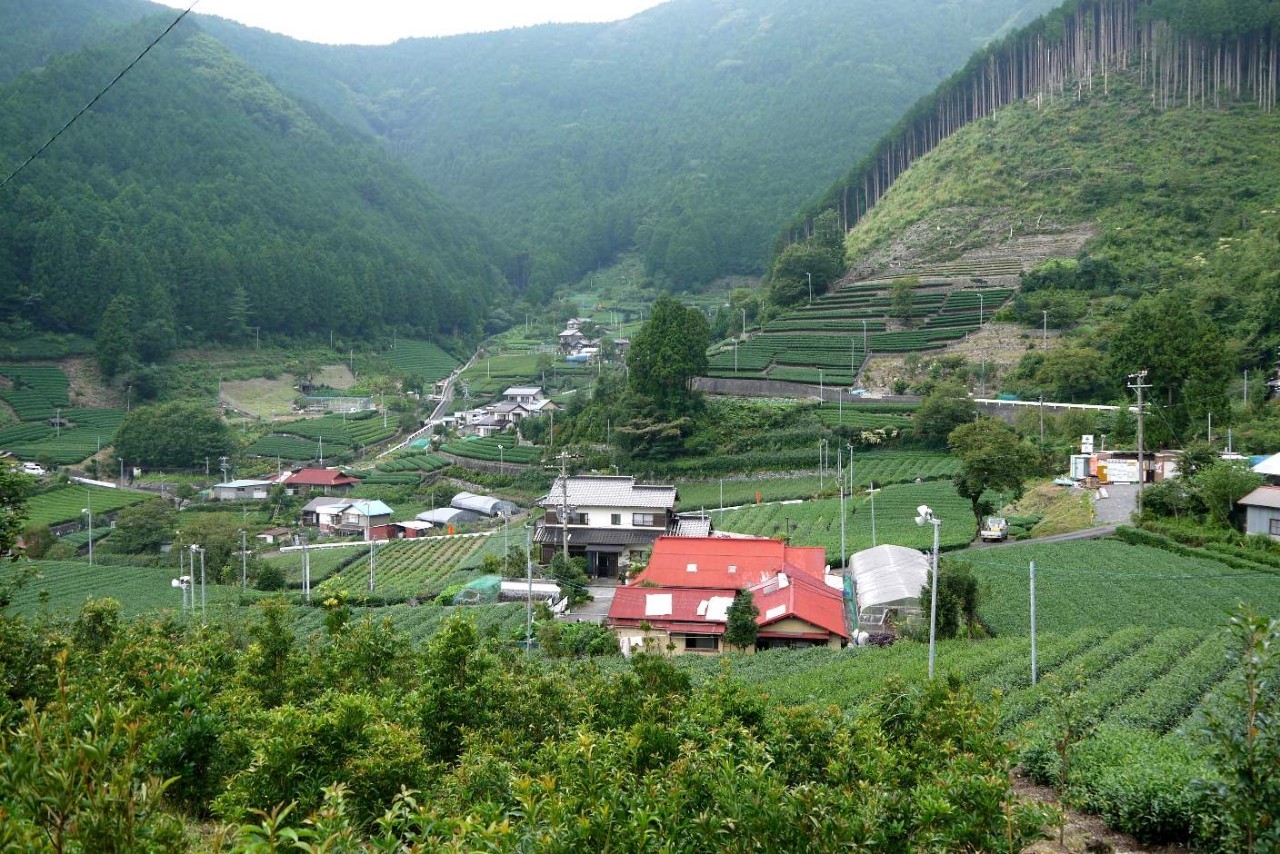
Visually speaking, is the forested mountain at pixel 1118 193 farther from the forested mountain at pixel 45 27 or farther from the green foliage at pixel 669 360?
the forested mountain at pixel 45 27

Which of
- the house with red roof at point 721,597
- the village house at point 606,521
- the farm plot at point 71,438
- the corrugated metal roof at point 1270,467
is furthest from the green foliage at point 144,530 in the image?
the corrugated metal roof at point 1270,467

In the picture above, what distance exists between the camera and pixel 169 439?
4466 cm

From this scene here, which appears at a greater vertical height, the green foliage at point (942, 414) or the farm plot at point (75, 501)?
the green foliage at point (942, 414)

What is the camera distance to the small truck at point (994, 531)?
2370 cm

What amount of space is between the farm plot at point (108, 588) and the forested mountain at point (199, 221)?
98.7 ft

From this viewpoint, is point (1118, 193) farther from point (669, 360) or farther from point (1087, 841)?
point (1087, 841)

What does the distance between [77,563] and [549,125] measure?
12863cm

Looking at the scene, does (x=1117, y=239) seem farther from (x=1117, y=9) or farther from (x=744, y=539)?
(x=744, y=539)

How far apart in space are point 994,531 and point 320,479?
29.9 meters

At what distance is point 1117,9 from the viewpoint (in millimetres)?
60406

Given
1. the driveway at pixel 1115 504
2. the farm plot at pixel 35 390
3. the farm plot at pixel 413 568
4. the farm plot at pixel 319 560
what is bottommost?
the farm plot at pixel 319 560

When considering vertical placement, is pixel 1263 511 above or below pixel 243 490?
above

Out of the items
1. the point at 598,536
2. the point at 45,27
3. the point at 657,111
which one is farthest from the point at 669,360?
the point at 657,111

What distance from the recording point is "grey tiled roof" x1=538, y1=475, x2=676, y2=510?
95.5 feet
